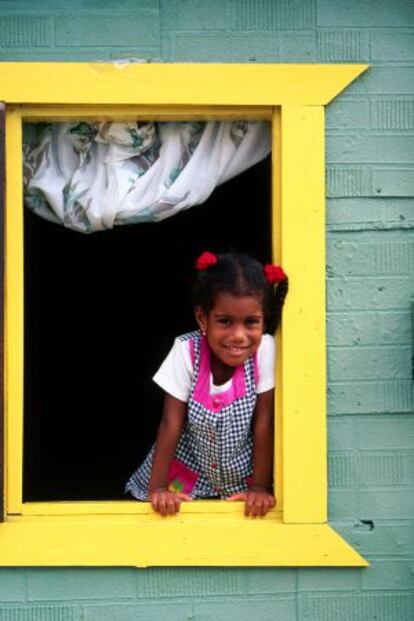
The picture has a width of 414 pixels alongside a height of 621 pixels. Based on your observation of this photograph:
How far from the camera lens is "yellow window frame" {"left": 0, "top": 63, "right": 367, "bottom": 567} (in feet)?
13.4

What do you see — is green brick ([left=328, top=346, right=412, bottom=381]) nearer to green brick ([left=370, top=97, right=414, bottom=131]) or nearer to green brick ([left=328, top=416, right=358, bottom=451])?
green brick ([left=328, top=416, right=358, bottom=451])

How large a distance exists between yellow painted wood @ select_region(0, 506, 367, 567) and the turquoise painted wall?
8 centimetres

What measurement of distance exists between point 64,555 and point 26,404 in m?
3.08

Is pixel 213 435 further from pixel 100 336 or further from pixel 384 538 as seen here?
pixel 100 336

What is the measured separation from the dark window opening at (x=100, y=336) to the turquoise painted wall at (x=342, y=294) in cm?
238

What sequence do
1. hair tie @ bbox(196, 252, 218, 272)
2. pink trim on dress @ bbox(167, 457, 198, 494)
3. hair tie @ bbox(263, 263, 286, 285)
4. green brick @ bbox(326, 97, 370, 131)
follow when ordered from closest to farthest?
1. hair tie @ bbox(263, 263, 286, 285)
2. green brick @ bbox(326, 97, 370, 131)
3. hair tie @ bbox(196, 252, 218, 272)
4. pink trim on dress @ bbox(167, 457, 198, 494)


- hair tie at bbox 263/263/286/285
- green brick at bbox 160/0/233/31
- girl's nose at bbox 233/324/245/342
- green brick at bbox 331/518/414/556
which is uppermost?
green brick at bbox 160/0/233/31

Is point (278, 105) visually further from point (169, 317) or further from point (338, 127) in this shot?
point (169, 317)

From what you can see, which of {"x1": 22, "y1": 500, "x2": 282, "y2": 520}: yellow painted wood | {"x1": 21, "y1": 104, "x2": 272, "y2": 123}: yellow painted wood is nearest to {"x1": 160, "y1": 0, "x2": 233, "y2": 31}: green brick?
{"x1": 21, "y1": 104, "x2": 272, "y2": 123}: yellow painted wood

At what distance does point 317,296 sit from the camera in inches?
162

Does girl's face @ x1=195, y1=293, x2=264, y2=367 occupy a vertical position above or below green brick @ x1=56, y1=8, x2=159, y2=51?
below

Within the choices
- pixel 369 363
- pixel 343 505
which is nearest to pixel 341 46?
pixel 369 363

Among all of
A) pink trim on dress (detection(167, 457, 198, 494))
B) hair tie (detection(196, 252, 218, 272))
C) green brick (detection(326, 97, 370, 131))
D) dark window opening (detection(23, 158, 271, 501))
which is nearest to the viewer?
green brick (detection(326, 97, 370, 131))

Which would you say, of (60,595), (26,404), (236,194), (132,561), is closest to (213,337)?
(132,561)
